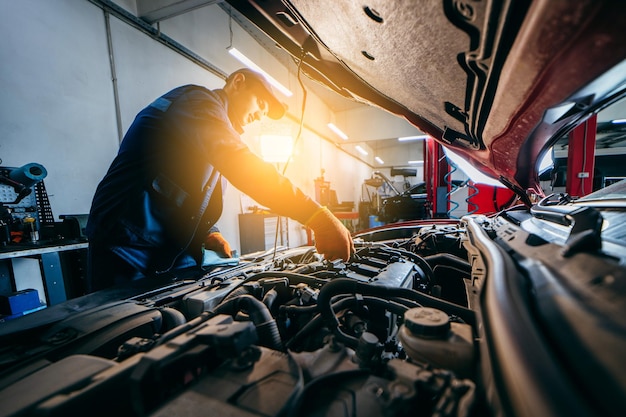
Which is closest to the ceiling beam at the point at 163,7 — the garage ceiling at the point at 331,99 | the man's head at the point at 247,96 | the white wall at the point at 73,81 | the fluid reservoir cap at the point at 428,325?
the garage ceiling at the point at 331,99

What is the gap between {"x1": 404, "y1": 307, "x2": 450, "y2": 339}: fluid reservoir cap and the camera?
0.49 metres

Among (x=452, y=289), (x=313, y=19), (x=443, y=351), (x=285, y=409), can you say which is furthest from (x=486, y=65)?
(x=452, y=289)

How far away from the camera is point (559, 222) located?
2.79ft

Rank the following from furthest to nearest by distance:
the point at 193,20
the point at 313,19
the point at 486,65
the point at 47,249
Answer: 1. the point at 193,20
2. the point at 47,249
3. the point at 313,19
4. the point at 486,65

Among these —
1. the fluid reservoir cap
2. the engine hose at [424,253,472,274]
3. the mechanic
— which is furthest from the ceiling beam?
the fluid reservoir cap

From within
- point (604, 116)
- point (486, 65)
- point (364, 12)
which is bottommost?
point (486, 65)

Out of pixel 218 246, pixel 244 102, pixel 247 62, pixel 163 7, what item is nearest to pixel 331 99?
pixel 247 62

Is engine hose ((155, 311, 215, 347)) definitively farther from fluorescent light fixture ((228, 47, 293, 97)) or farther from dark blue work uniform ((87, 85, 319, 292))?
fluorescent light fixture ((228, 47, 293, 97))

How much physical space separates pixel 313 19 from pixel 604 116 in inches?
317

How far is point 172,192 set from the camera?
145cm

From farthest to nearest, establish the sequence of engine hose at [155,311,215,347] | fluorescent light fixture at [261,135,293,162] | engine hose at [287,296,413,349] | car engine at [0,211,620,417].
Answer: fluorescent light fixture at [261,135,293,162]
engine hose at [287,296,413,349]
engine hose at [155,311,215,347]
car engine at [0,211,620,417]

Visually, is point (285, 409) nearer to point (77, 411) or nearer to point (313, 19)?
point (77, 411)

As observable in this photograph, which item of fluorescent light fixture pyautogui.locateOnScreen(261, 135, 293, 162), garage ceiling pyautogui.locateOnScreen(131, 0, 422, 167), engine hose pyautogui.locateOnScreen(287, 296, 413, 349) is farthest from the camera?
fluorescent light fixture pyautogui.locateOnScreen(261, 135, 293, 162)

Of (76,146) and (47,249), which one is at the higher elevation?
(76,146)
